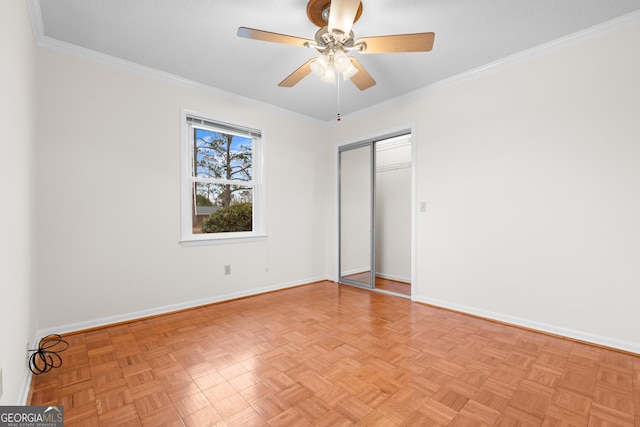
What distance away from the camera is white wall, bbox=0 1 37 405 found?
51.6 inches

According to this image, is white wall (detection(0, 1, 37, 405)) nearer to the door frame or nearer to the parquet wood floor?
the parquet wood floor

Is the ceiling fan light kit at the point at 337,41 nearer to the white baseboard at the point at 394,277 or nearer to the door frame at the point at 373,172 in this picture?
the door frame at the point at 373,172

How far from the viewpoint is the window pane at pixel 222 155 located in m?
3.57

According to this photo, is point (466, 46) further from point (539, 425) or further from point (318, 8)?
point (539, 425)

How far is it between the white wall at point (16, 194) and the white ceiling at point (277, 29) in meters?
0.47

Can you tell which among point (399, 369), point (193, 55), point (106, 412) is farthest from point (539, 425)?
point (193, 55)

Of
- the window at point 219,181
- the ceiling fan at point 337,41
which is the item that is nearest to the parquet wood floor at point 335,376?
the window at point 219,181

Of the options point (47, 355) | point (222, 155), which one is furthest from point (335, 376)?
→ point (222, 155)

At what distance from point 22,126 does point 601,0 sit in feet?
13.3

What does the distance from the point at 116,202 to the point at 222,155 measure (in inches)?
53.0

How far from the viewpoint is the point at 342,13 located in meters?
1.71

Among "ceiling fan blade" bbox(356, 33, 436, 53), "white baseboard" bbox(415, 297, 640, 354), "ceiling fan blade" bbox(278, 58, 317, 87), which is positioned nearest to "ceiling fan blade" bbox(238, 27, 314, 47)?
"ceiling fan blade" bbox(278, 58, 317, 87)

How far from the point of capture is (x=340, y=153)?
4.76m

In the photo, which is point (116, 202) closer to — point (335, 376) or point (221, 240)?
point (221, 240)
